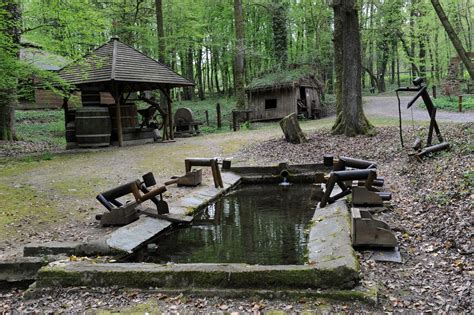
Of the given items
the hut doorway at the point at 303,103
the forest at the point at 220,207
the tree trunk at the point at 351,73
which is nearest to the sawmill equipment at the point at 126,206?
the forest at the point at 220,207

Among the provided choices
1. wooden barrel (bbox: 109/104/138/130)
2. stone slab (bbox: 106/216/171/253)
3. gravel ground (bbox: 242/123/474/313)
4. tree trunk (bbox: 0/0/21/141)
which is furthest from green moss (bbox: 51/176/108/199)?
wooden barrel (bbox: 109/104/138/130)

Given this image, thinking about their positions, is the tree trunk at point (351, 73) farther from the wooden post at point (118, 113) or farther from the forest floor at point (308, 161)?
the wooden post at point (118, 113)

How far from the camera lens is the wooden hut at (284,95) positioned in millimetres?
25234

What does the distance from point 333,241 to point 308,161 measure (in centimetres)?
631

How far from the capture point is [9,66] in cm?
1152

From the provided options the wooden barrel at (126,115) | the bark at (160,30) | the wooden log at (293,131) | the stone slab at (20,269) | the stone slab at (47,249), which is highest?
the bark at (160,30)

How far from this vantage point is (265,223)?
22.4ft

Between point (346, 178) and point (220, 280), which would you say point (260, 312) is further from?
point (346, 178)

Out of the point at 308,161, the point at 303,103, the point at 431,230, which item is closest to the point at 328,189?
the point at 431,230

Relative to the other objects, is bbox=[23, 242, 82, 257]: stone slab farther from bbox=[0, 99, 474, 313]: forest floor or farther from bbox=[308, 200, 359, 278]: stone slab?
bbox=[308, 200, 359, 278]: stone slab

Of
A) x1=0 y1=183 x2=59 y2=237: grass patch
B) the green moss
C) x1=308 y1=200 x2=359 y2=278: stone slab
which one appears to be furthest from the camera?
the green moss

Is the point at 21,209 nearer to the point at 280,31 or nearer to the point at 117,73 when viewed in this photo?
the point at 117,73

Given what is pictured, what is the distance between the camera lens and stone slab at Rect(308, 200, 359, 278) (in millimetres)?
4035

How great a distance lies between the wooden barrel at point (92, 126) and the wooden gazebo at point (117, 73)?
552mm
